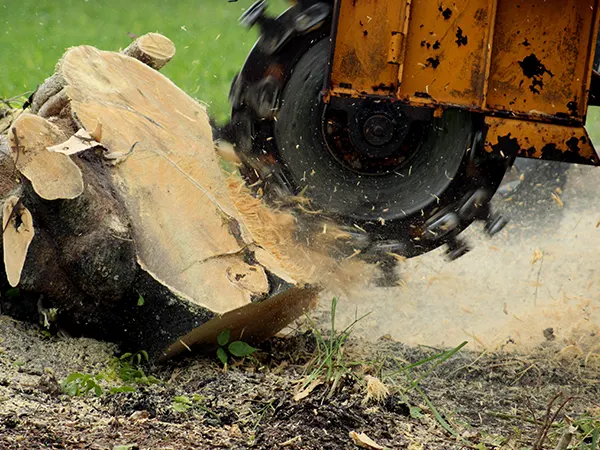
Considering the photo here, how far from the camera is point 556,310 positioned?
4.34 metres

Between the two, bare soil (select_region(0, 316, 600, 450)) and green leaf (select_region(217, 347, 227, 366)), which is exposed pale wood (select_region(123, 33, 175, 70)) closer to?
bare soil (select_region(0, 316, 600, 450))

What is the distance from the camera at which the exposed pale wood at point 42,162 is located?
114 inches

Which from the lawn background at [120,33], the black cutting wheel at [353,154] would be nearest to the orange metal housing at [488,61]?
the black cutting wheel at [353,154]

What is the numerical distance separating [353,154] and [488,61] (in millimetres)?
744

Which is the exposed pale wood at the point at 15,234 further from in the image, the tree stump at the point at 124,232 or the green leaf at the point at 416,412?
the green leaf at the point at 416,412

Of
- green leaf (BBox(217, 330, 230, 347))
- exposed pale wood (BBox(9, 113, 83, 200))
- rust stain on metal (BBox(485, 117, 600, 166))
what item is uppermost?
rust stain on metal (BBox(485, 117, 600, 166))

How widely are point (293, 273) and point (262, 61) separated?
39.9 inches

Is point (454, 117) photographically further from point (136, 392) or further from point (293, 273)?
point (136, 392)

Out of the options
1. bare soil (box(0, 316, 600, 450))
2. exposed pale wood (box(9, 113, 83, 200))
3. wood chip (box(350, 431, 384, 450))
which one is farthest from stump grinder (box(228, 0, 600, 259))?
wood chip (box(350, 431, 384, 450))

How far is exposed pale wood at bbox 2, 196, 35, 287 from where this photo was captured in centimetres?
302

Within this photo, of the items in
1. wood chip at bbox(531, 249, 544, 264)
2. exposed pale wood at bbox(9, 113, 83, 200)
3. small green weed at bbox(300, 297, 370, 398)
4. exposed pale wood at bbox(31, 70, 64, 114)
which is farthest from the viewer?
wood chip at bbox(531, 249, 544, 264)

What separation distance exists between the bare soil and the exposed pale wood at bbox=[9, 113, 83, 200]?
65cm

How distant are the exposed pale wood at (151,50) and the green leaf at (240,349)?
1489 mm

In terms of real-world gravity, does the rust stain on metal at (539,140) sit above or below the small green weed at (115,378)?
above
